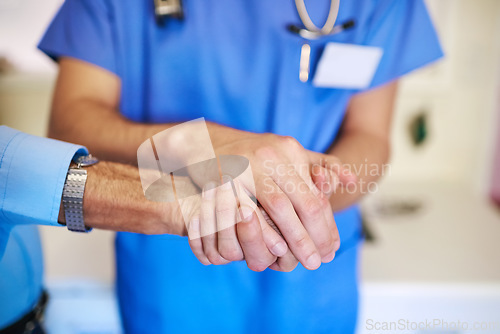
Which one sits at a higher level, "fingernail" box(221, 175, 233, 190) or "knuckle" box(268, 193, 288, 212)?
"fingernail" box(221, 175, 233, 190)

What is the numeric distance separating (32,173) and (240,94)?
0.25 meters

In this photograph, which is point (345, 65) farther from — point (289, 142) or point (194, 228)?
point (194, 228)

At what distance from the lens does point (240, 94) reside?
46 centimetres

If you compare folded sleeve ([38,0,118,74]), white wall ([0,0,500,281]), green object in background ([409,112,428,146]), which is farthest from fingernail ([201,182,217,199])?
green object in background ([409,112,428,146])

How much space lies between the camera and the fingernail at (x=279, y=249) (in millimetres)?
300

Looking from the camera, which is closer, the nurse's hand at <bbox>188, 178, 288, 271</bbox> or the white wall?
the nurse's hand at <bbox>188, 178, 288, 271</bbox>

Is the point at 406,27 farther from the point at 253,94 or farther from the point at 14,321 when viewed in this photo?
the point at 14,321

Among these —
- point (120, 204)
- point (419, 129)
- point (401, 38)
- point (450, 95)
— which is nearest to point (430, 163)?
point (419, 129)

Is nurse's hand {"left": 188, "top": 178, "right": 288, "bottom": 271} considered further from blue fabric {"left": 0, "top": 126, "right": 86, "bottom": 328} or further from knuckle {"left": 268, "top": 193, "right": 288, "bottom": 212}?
blue fabric {"left": 0, "top": 126, "right": 86, "bottom": 328}

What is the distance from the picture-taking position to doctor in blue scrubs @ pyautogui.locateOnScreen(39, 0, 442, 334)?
417mm

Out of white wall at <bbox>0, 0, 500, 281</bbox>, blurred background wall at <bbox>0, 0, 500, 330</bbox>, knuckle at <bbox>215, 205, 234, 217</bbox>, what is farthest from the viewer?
white wall at <bbox>0, 0, 500, 281</bbox>

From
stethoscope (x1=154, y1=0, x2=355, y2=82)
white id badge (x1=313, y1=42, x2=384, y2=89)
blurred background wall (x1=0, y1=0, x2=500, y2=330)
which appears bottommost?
blurred background wall (x1=0, y1=0, x2=500, y2=330)

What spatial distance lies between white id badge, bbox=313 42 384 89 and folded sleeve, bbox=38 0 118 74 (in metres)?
0.27

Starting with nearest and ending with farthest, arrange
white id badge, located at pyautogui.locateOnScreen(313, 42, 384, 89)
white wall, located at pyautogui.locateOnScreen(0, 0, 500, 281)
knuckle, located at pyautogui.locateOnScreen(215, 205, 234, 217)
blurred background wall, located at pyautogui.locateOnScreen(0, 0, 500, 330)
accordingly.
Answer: knuckle, located at pyautogui.locateOnScreen(215, 205, 234, 217), white id badge, located at pyautogui.locateOnScreen(313, 42, 384, 89), blurred background wall, located at pyautogui.locateOnScreen(0, 0, 500, 330), white wall, located at pyautogui.locateOnScreen(0, 0, 500, 281)
